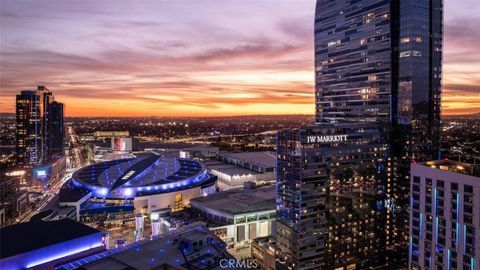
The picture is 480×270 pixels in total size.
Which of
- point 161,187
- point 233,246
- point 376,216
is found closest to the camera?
point 376,216

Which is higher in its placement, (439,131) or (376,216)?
(439,131)

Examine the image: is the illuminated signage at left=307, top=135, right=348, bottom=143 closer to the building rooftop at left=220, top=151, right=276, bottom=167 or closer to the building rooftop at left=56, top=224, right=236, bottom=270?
the building rooftop at left=56, top=224, right=236, bottom=270

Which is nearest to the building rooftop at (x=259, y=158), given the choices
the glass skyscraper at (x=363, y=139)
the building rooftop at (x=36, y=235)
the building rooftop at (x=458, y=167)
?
the glass skyscraper at (x=363, y=139)

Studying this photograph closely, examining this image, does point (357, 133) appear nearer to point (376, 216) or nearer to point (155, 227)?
point (376, 216)

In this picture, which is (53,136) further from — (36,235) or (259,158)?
(36,235)

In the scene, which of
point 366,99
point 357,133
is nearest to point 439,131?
point 366,99
